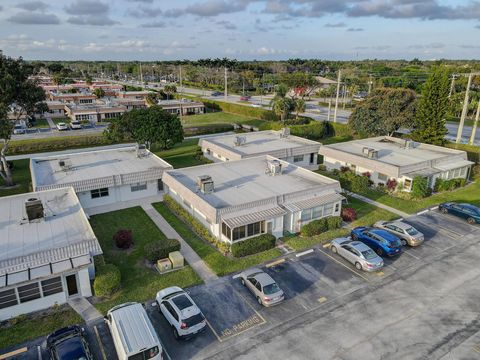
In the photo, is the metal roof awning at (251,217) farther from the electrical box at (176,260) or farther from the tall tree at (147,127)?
the tall tree at (147,127)

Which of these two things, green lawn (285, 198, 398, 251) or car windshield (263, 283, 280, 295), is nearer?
car windshield (263, 283, 280, 295)

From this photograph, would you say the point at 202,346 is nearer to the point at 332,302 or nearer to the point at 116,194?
the point at 332,302

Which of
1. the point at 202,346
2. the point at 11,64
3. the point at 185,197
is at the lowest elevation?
the point at 202,346

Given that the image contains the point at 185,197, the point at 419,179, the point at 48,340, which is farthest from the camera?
the point at 419,179

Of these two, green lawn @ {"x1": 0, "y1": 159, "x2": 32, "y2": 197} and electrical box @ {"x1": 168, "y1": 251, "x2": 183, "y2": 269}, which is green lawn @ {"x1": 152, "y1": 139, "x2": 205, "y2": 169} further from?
electrical box @ {"x1": 168, "y1": 251, "x2": 183, "y2": 269}

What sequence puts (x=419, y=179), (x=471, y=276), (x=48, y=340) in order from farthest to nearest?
(x=419, y=179) < (x=471, y=276) < (x=48, y=340)

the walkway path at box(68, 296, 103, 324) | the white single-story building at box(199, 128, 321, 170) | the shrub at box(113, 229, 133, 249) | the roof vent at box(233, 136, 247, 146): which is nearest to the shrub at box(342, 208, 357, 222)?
the white single-story building at box(199, 128, 321, 170)

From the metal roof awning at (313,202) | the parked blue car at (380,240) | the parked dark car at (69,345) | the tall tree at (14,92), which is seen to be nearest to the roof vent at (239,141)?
the metal roof awning at (313,202)

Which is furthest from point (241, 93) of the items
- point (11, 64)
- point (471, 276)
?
point (471, 276)
